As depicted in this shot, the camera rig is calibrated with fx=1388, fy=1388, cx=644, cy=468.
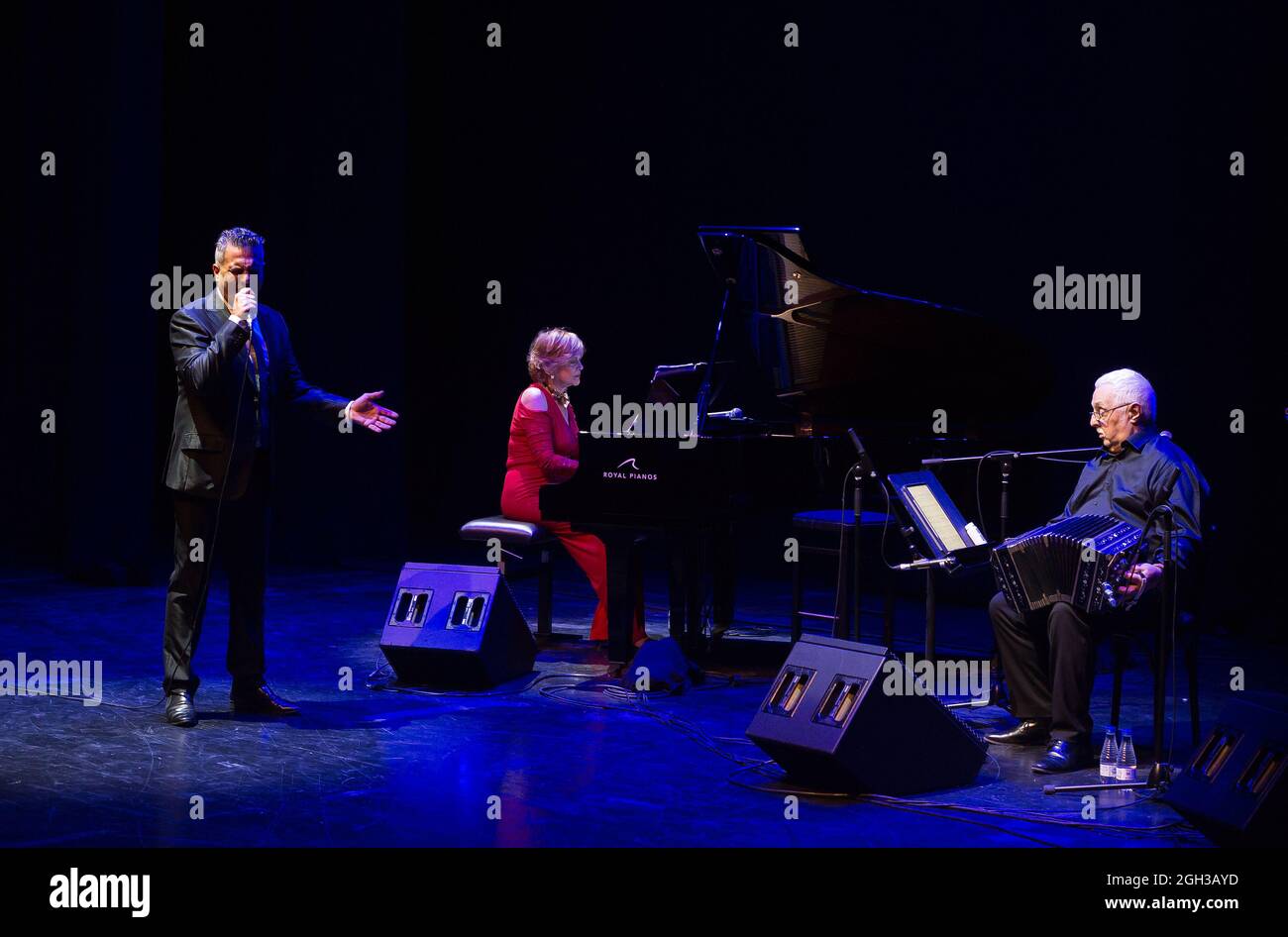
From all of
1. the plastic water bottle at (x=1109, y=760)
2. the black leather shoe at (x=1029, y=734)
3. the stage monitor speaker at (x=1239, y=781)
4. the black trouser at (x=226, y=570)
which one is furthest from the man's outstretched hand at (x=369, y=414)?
the stage monitor speaker at (x=1239, y=781)

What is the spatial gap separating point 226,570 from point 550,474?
1.75 metres

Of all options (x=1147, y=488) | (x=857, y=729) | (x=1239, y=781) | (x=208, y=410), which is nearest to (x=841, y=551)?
(x=1147, y=488)

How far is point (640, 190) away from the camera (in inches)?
361

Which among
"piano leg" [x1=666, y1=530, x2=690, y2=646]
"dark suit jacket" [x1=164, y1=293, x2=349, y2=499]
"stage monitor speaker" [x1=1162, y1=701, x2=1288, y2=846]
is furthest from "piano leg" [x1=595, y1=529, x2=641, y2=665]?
"stage monitor speaker" [x1=1162, y1=701, x2=1288, y2=846]

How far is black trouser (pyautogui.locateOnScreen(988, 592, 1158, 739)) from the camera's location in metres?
4.37

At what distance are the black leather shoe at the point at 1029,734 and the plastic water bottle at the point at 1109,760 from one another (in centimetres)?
35

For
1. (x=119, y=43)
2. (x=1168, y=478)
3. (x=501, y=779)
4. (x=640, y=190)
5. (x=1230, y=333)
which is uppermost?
(x=119, y=43)

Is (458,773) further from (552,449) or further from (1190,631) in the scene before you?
(1190,631)

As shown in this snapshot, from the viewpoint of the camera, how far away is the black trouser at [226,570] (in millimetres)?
4719

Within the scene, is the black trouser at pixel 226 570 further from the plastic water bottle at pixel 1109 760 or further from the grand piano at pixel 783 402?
the plastic water bottle at pixel 1109 760

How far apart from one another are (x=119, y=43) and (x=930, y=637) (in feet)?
19.2

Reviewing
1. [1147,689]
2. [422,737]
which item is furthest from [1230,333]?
[422,737]

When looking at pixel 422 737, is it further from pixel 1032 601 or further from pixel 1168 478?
pixel 1168 478

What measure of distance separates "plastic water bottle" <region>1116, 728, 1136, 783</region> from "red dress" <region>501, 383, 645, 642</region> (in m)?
2.35
